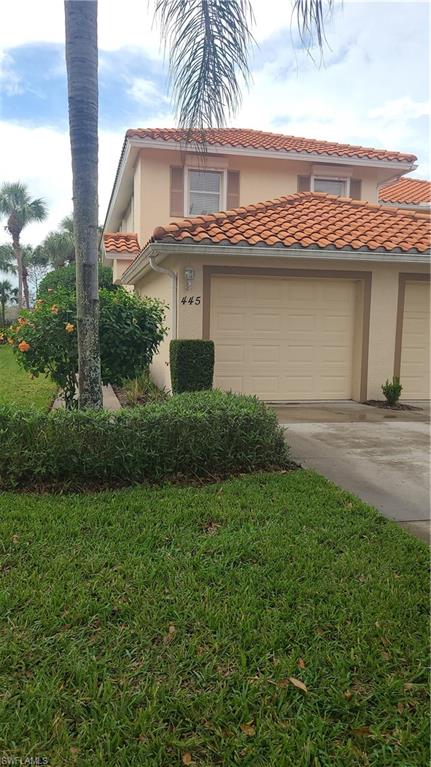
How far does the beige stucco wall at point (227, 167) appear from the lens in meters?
14.0

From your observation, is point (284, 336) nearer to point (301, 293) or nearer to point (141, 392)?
point (301, 293)

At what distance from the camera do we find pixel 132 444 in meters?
5.03

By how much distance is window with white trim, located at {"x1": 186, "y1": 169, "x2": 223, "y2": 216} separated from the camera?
14312 mm

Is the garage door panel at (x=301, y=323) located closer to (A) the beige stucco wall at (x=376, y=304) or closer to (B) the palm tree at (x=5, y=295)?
(A) the beige stucco wall at (x=376, y=304)

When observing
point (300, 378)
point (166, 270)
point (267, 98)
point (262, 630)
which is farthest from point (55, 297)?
point (262, 630)

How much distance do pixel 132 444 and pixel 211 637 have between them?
2545 mm

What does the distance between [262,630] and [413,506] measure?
7.77ft

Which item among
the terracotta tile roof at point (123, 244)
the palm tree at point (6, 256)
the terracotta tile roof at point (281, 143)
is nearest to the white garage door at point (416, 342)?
the terracotta tile roof at point (281, 143)

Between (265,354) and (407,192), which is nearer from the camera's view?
(265,354)

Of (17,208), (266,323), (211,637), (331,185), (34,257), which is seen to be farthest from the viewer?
(34,257)

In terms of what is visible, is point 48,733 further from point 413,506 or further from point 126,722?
point 413,506

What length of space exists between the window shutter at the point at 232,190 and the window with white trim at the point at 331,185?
2451mm

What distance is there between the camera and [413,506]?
4.61 metres

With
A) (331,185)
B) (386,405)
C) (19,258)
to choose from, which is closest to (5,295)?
(19,258)
